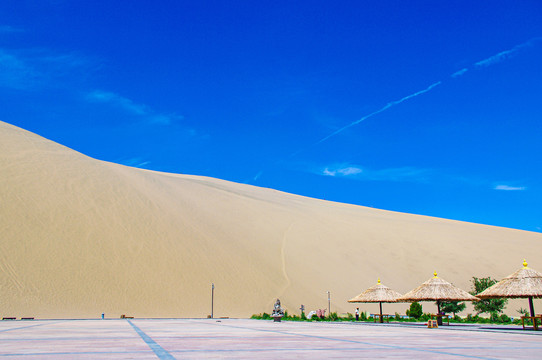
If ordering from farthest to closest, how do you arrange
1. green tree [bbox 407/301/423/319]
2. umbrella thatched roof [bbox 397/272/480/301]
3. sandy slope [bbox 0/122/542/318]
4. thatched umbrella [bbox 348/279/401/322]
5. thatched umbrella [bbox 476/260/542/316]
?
sandy slope [bbox 0/122/542/318], green tree [bbox 407/301/423/319], thatched umbrella [bbox 348/279/401/322], umbrella thatched roof [bbox 397/272/480/301], thatched umbrella [bbox 476/260/542/316]

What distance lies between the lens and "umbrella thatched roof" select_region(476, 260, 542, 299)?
21.2m

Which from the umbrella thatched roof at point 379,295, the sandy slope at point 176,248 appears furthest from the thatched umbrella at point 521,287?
the sandy slope at point 176,248

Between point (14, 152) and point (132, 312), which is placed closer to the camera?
point (132, 312)

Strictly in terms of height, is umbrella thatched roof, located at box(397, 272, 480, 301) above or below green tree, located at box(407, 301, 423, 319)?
above

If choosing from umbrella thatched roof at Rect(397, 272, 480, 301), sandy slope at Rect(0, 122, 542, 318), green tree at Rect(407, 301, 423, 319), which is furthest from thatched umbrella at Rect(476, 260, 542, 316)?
sandy slope at Rect(0, 122, 542, 318)

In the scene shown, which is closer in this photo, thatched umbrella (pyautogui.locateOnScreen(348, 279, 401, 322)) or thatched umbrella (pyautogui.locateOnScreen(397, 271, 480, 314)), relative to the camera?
thatched umbrella (pyautogui.locateOnScreen(397, 271, 480, 314))

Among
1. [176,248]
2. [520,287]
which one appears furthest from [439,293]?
[176,248]

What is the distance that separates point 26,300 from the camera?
30.5 meters

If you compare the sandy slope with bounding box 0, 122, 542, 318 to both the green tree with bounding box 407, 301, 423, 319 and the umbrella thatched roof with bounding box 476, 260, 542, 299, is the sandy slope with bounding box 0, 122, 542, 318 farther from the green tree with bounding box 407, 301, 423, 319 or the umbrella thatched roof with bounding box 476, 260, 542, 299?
the umbrella thatched roof with bounding box 476, 260, 542, 299

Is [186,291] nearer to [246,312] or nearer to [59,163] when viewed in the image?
[246,312]

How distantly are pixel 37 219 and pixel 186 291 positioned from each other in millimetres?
12247

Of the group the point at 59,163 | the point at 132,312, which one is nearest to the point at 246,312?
the point at 132,312

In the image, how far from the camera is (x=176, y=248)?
134 feet

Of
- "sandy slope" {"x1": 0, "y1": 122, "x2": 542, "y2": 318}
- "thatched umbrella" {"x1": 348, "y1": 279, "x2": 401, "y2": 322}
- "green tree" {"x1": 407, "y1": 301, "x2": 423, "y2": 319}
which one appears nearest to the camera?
"thatched umbrella" {"x1": 348, "y1": 279, "x2": 401, "y2": 322}
